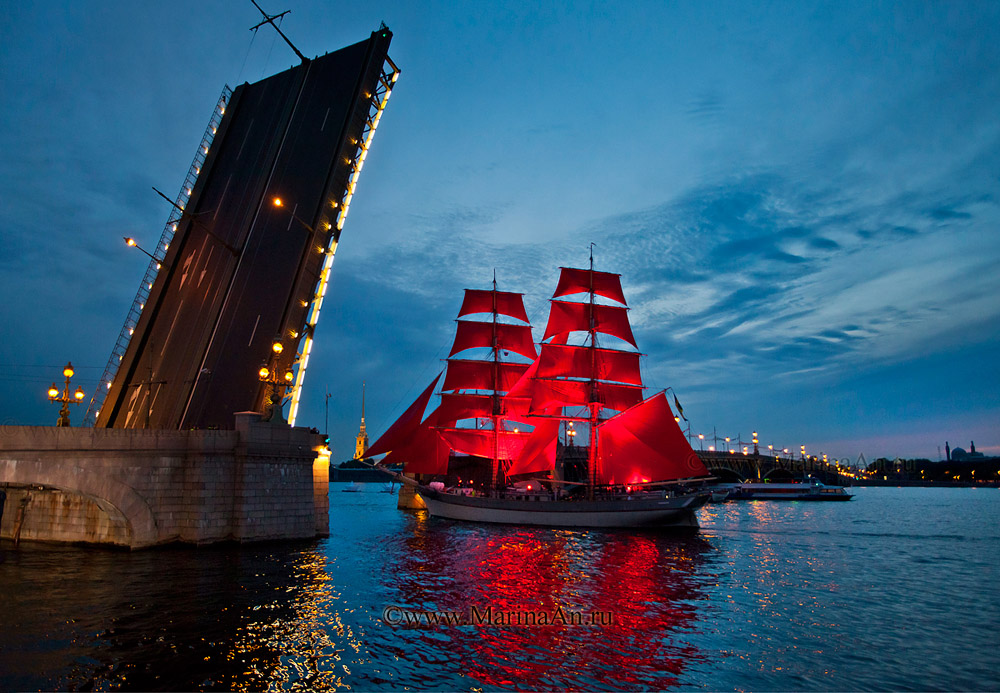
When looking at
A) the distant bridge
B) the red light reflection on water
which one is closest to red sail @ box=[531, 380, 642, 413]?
the red light reflection on water

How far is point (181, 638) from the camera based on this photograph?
12.3m

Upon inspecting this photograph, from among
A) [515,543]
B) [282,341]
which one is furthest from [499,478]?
[282,341]

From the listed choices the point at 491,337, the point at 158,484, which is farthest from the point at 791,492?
the point at 158,484

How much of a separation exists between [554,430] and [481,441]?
9.59 m

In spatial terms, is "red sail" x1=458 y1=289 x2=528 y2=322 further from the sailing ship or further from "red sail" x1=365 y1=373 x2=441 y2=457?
"red sail" x1=365 y1=373 x2=441 y2=457

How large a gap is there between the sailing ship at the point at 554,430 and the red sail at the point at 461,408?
98 mm

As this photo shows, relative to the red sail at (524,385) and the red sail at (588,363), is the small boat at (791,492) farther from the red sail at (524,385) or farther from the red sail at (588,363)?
the red sail at (524,385)

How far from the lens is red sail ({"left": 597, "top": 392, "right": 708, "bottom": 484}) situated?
135 feet

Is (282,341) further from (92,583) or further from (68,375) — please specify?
(92,583)

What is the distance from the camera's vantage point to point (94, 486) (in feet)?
65.4

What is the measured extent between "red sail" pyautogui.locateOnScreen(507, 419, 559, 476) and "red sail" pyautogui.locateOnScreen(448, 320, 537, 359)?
38.2 ft

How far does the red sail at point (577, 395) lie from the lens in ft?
167

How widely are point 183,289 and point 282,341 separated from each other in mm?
7553

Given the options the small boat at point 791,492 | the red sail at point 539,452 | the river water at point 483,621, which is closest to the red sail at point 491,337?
the red sail at point 539,452
